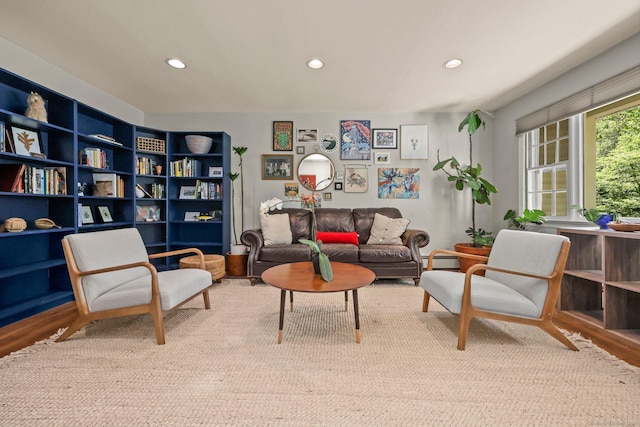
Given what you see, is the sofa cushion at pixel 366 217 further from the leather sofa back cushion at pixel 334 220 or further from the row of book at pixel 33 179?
the row of book at pixel 33 179

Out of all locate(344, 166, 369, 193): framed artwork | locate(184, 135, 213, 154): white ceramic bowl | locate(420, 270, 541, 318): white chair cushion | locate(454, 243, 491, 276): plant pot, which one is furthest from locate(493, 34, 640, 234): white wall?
locate(184, 135, 213, 154): white ceramic bowl

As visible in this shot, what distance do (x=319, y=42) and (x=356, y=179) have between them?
2.25 metres

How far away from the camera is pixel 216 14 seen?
2.08 meters

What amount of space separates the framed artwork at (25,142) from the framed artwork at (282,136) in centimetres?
268

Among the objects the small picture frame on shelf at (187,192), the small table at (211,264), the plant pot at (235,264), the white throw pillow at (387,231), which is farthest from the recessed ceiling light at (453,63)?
the small picture frame on shelf at (187,192)

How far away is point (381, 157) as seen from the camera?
4.36m

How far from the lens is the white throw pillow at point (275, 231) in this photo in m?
3.69

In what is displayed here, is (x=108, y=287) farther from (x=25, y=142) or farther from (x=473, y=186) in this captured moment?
(x=473, y=186)

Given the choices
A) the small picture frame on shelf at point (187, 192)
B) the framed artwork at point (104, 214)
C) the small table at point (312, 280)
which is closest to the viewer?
the small table at point (312, 280)

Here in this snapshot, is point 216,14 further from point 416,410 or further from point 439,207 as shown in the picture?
point 439,207

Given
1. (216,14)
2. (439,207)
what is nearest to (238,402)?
(216,14)

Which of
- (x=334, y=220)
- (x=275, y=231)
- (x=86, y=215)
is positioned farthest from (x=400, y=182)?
(x=86, y=215)

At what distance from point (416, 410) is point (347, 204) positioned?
330 centimetres

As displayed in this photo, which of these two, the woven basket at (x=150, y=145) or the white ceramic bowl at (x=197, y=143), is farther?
the white ceramic bowl at (x=197, y=143)
